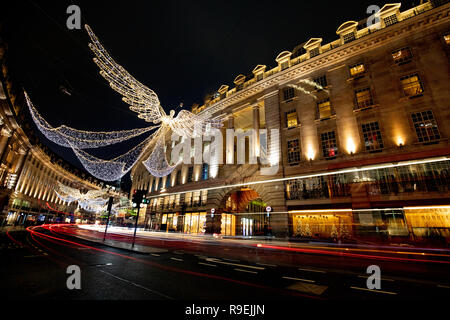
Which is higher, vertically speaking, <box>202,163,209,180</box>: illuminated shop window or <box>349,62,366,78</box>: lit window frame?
<box>349,62,366,78</box>: lit window frame

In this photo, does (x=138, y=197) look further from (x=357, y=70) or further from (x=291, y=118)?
(x=357, y=70)

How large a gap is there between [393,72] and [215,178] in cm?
2224

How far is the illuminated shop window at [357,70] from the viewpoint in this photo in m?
19.7

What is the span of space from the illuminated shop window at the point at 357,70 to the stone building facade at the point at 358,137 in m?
0.09

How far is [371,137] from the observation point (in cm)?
1748

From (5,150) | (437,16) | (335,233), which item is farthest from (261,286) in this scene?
(5,150)

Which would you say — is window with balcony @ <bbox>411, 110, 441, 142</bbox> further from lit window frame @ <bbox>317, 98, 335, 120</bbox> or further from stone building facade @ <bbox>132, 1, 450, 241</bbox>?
lit window frame @ <bbox>317, 98, 335, 120</bbox>

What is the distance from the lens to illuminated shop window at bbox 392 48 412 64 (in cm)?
1770

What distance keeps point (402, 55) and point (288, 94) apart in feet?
34.8

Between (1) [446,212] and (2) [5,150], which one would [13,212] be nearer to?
(2) [5,150]

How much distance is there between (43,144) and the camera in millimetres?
57000

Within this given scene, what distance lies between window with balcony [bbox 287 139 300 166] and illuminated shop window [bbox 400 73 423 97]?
10.0m

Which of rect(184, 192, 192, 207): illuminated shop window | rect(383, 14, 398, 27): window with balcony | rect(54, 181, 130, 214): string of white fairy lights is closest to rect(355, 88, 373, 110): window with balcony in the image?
rect(383, 14, 398, 27): window with balcony

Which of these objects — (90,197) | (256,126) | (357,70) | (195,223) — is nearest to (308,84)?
(357,70)
